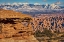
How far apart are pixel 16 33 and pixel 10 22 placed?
1043mm

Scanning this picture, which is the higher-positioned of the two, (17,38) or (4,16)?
(4,16)

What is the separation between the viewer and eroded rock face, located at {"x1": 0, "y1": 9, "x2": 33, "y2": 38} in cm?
2453

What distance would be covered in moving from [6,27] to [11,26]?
0.51m

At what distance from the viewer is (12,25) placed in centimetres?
2502

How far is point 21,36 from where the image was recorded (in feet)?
82.3

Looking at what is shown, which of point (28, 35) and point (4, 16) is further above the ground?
point (4, 16)

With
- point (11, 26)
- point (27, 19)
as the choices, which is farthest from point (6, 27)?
point (27, 19)

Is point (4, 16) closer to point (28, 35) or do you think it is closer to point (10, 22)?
point (10, 22)

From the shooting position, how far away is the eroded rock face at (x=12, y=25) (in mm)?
24531

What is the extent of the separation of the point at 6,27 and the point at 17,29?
40.1 inches

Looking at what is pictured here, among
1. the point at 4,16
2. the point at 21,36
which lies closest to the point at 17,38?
the point at 21,36

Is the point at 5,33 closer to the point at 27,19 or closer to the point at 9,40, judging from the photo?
the point at 9,40

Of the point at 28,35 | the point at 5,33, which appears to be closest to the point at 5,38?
the point at 5,33

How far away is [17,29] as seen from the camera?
25.1 meters
